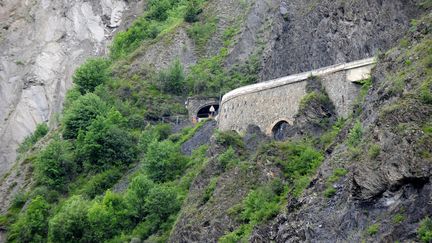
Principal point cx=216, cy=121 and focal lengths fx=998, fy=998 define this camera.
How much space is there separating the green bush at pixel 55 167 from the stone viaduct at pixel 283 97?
44.1ft

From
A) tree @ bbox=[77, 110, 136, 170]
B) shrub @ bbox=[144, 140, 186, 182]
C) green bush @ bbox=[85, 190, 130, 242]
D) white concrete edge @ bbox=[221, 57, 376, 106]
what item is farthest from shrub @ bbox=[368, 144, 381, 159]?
tree @ bbox=[77, 110, 136, 170]

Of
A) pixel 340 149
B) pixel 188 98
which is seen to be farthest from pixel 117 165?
pixel 340 149

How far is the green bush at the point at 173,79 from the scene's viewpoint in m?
79.2

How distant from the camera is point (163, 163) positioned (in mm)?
65188

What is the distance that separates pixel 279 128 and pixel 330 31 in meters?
7.95

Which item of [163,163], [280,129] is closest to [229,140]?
[280,129]

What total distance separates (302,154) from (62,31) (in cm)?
5567

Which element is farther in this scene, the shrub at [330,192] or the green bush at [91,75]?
the green bush at [91,75]

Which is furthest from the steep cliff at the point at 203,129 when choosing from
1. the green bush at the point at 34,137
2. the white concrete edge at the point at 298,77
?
the white concrete edge at the point at 298,77

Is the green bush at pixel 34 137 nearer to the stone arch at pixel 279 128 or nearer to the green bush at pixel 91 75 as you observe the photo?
the green bush at pixel 91 75

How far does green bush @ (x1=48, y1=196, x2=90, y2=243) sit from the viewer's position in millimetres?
63281

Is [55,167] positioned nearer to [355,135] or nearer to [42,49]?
[42,49]

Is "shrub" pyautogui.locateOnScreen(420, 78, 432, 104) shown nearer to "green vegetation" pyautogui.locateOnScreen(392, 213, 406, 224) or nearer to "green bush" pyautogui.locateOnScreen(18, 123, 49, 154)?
"green vegetation" pyautogui.locateOnScreen(392, 213, 406, 224)

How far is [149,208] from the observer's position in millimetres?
60031
